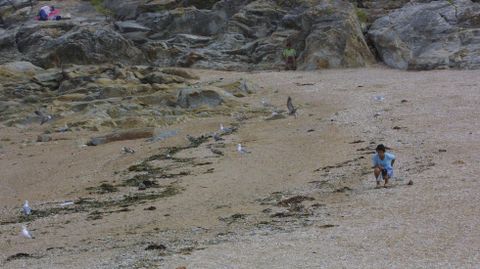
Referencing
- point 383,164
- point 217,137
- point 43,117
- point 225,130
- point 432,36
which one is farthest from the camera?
point 432,36

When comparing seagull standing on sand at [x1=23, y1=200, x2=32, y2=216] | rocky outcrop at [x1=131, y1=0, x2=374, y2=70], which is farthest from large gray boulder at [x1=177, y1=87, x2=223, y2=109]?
seagull standing on sand at [x1=23, y1=200, x2=32, y2=216]

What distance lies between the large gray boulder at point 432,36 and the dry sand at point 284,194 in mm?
4569

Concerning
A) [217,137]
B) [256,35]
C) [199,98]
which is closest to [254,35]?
[256,35]

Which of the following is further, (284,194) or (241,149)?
(241,149)

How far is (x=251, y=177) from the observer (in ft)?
52.9

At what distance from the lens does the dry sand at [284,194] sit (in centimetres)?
1003

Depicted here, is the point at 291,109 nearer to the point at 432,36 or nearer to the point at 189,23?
the point at 432,36

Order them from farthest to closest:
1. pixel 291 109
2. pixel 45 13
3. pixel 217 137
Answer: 1. pixel 45 13
2. pixel 291 109
3. pixel 217 137

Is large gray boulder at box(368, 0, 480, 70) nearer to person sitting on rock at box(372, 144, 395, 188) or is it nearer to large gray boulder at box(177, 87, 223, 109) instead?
large gray boulder at box(177, 87, 223, 109)

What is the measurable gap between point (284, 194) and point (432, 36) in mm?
20661

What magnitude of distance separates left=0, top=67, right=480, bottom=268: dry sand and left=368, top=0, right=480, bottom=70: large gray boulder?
15.0ft

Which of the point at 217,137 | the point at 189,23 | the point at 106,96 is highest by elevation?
the point at 189,23

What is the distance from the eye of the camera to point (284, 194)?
1409 centimetres

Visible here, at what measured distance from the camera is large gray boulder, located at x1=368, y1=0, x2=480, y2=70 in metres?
30.5
